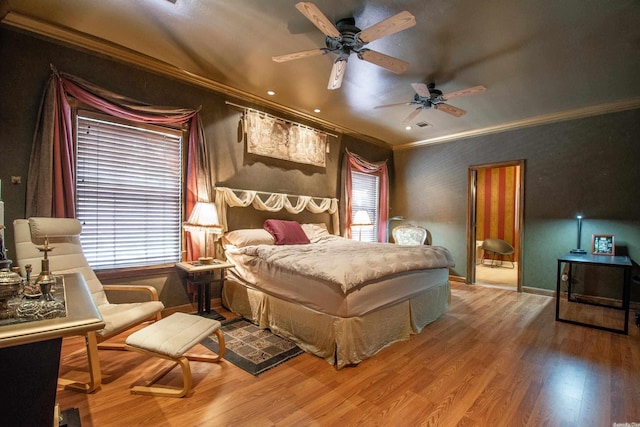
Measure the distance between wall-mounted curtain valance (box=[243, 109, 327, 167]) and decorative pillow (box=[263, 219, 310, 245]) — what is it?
103 cm

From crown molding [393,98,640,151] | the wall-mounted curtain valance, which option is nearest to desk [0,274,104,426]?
the wall-mounted curtain valance

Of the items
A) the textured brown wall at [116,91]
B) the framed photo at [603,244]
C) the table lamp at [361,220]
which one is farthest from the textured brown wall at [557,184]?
the textured brown wall at [116,91]

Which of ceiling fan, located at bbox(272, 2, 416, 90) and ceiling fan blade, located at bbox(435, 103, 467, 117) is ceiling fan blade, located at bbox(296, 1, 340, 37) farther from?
ceiling fan blade, located at bbox(435, 103, 467, 117)

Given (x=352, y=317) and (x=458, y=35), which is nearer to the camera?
(x=352, y=317)

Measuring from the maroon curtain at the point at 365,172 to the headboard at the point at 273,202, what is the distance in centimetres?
23

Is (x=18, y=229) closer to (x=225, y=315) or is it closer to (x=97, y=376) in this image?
(x=97, y=376)

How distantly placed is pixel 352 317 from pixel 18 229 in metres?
2.68

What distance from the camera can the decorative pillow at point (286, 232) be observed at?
3.82 m

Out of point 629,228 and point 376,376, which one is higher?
point 629,228

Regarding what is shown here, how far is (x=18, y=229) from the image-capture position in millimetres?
2211

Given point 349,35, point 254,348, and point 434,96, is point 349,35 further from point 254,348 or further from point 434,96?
point 254,348

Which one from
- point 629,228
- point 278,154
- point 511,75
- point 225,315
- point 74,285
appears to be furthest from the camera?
point 278,154

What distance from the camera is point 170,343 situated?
189 cm

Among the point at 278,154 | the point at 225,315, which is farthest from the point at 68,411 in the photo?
the point at 278,154
